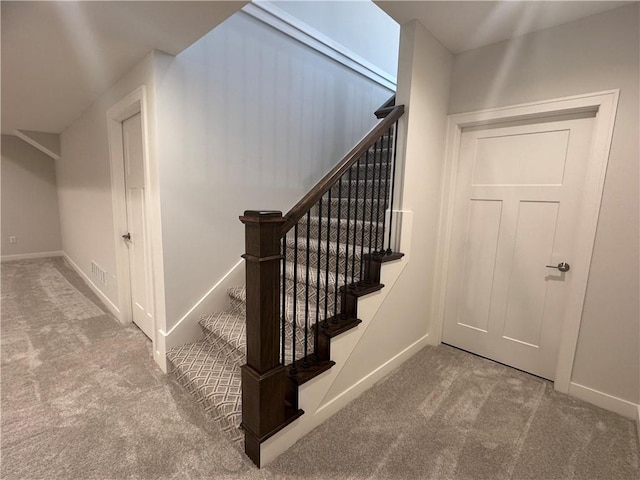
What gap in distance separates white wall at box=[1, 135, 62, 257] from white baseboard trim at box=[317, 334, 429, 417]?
633cm

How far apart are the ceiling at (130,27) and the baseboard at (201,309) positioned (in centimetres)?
158

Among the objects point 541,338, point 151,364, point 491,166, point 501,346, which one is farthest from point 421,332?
point 151,364

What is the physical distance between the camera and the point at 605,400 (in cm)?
189

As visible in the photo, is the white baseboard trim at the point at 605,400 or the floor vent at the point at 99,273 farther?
the floor vent at the point at 99,273

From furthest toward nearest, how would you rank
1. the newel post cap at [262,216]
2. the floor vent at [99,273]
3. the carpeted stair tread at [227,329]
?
the floor vent at [99,273] → the carpeted stair tread at [227,329] → the newel post cap at [262,216]

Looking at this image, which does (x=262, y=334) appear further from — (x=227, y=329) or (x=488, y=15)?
(x=488, y=15)

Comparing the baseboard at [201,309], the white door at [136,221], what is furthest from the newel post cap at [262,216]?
the white door at [136,221]

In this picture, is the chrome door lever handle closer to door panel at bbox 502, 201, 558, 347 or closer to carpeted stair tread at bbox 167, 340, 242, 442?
door panel at bbox 502, 201, 558, 347

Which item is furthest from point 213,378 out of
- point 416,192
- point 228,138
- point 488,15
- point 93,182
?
point 93,182

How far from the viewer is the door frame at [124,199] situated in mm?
2055

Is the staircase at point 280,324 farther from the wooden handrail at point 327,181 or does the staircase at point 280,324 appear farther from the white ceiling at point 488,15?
the white ceiling at point 488,15

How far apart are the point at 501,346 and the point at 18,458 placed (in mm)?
2990

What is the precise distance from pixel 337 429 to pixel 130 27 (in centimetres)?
242

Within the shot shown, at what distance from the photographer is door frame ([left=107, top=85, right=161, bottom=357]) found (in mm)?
2055
